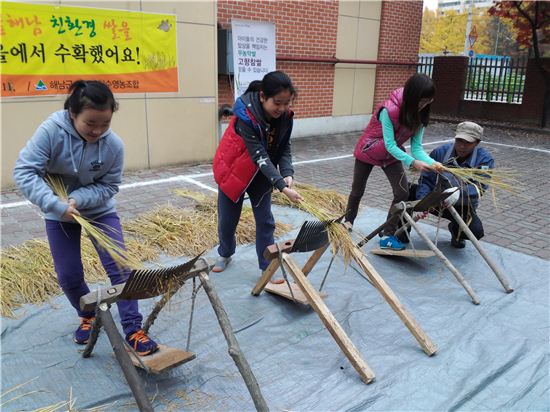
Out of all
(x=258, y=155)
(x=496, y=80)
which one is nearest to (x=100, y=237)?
(x=258, y=155)

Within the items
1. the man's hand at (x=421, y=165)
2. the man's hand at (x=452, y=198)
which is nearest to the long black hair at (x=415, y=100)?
the man's hand at (x=421, y=165)

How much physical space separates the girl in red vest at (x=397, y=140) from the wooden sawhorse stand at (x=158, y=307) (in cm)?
194

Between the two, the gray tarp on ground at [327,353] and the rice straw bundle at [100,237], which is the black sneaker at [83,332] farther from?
→ the rice straw bundle at [100,237]

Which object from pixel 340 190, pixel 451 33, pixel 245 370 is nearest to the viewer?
pixel 245 370

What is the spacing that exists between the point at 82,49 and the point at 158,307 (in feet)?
13.6

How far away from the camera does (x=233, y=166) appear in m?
2.98

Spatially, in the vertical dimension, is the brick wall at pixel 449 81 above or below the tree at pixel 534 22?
below

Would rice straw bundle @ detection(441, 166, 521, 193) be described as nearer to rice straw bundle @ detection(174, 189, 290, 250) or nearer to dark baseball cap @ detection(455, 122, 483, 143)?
dark baseball cap @ detection(455, 122, 483, 143)

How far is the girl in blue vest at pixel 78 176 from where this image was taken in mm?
2002

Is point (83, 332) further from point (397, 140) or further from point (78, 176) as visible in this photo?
point (397, 140)

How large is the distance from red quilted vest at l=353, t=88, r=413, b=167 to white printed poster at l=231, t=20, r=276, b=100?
3577mm

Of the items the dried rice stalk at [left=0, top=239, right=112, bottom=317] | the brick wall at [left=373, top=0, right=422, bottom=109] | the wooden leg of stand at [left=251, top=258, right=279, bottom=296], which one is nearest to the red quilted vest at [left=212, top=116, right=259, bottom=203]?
the wooden leg of stand at [left=251, top=258, right=279, bottom=296]

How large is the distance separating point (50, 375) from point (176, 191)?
3.03 metres

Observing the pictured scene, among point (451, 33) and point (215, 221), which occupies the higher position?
point (451, 33)
